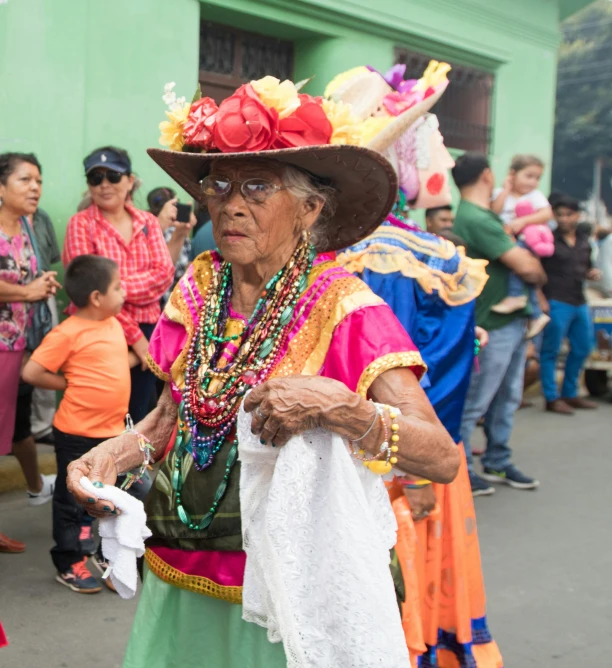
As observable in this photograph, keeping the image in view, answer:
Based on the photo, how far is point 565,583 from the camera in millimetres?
4938

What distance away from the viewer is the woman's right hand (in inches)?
202

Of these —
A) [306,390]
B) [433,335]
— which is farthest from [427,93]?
[306,390]

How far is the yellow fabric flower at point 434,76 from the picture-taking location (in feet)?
11.6

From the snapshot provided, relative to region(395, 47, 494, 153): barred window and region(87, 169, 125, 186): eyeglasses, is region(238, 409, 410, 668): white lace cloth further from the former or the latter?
region(395, 47, 494, 153): barred window

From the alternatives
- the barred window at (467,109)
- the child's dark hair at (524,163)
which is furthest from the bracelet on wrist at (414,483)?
the barred window at (467,109)

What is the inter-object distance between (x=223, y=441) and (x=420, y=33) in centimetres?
812

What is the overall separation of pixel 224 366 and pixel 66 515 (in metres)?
2.50

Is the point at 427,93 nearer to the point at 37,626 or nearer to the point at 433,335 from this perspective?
the point at 433,335

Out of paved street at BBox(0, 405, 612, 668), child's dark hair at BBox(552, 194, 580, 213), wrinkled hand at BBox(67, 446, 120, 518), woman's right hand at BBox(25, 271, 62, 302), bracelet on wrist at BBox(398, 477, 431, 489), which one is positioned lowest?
paved street at BBox(0, 405, 612, 668)

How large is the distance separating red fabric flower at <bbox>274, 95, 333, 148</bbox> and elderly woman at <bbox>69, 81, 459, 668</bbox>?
0.7 inches

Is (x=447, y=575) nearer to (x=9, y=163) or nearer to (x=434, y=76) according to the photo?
(x=434, y=76)

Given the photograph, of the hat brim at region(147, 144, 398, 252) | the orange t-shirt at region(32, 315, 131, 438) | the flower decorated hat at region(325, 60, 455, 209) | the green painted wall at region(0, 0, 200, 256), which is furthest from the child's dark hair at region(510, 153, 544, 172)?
the hat brim at region(147, 144, 398, 252)

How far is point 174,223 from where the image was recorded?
260 inches

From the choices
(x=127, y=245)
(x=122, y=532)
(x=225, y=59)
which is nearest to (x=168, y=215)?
(x=127, y=245)
